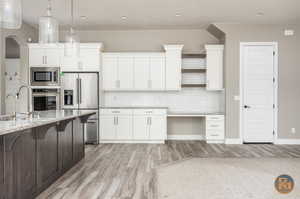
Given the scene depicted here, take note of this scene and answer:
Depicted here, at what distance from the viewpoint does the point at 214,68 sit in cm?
671

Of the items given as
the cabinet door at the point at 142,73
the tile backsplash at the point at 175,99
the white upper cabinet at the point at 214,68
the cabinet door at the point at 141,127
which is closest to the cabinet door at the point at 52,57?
the tile backsplash at the point at 175,99

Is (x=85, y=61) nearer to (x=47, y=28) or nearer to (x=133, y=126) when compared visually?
(x=133, y=126)

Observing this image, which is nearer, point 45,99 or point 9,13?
point 9,13

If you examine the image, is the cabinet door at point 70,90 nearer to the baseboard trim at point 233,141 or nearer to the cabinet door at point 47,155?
the cabinet door at point 47,155

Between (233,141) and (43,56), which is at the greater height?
(43,56)

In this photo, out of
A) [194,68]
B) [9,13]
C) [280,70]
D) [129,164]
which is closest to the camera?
[9,13]

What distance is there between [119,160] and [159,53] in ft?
10.1

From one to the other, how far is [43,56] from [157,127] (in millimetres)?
3279

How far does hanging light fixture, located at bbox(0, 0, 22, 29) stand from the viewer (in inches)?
100

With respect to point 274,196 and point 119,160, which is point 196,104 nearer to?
point 119,160

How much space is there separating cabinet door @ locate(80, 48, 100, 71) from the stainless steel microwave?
69 cm

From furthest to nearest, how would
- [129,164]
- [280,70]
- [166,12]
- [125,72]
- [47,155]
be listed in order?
[125,72], [280,70], [166,12], [129,164], [47,155]

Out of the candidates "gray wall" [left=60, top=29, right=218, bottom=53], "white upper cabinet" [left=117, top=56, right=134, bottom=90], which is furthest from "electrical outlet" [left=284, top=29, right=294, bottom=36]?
"white upper cabinet" [left=117, top=56, right=134, bottom=90]

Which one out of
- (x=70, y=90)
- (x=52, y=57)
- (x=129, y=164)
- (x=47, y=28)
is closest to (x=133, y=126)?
(x=70, y=90)
